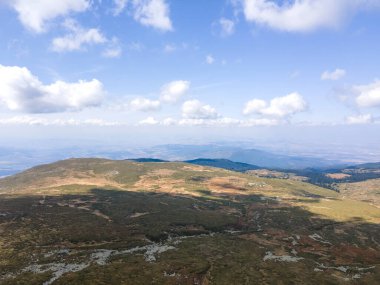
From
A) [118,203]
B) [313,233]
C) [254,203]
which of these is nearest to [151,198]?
[118,203]

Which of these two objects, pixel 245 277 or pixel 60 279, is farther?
pixel 245 277

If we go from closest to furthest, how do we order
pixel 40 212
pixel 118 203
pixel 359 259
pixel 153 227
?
pixel 359 259
pixel 153 227
pixel 40 212
pixel 118 203

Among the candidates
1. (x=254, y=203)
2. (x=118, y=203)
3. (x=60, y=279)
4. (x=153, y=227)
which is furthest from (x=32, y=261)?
(x=254, y=203)

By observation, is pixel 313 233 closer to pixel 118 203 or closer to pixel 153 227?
pixel 153 227

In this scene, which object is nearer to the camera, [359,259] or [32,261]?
[32,261]

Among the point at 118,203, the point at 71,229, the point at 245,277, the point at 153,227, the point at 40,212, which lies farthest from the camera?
the point at 118,203

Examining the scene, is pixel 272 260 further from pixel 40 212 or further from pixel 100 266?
pixel 40 212
